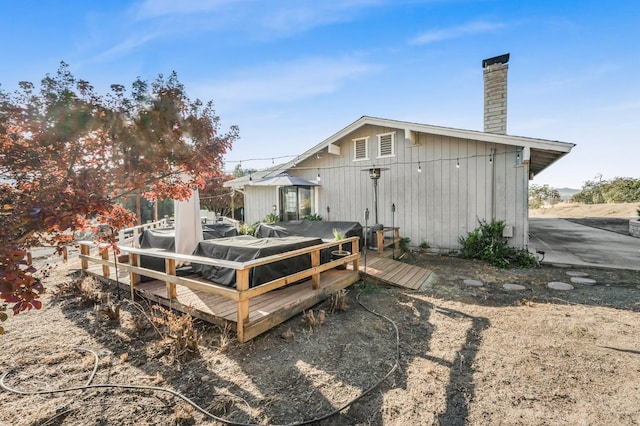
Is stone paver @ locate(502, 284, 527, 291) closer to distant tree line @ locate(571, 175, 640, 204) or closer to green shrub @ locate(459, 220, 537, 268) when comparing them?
green shrub @ locate(459, 220, 537, 268)

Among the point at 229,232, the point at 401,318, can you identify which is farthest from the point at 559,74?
the point at 229,232

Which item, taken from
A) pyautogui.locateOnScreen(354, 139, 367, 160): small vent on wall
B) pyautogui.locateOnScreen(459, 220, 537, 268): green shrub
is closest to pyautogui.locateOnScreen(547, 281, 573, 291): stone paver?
pyautogui.locateOnScreen(459, 220, 537, 268): green shrub

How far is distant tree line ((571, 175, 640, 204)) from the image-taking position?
25.5m

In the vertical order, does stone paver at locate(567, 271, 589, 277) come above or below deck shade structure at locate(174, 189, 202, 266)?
below

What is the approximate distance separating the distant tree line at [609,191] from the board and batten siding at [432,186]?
2972cm

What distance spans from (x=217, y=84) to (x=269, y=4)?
2.46 m

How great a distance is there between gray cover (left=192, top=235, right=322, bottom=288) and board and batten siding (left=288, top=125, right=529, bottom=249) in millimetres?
4540

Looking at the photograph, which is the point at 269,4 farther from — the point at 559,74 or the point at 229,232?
the point at 559,74

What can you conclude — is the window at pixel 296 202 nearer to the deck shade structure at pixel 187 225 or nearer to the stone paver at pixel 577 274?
the deck shade structure at pixel 187 225

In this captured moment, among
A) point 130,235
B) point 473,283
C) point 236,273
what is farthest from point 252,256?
point 130,235

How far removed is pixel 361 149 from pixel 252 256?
6494 millimetres

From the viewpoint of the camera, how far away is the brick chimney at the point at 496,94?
750 cm

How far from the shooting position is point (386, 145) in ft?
29.3

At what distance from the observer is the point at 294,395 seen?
2475 mm
